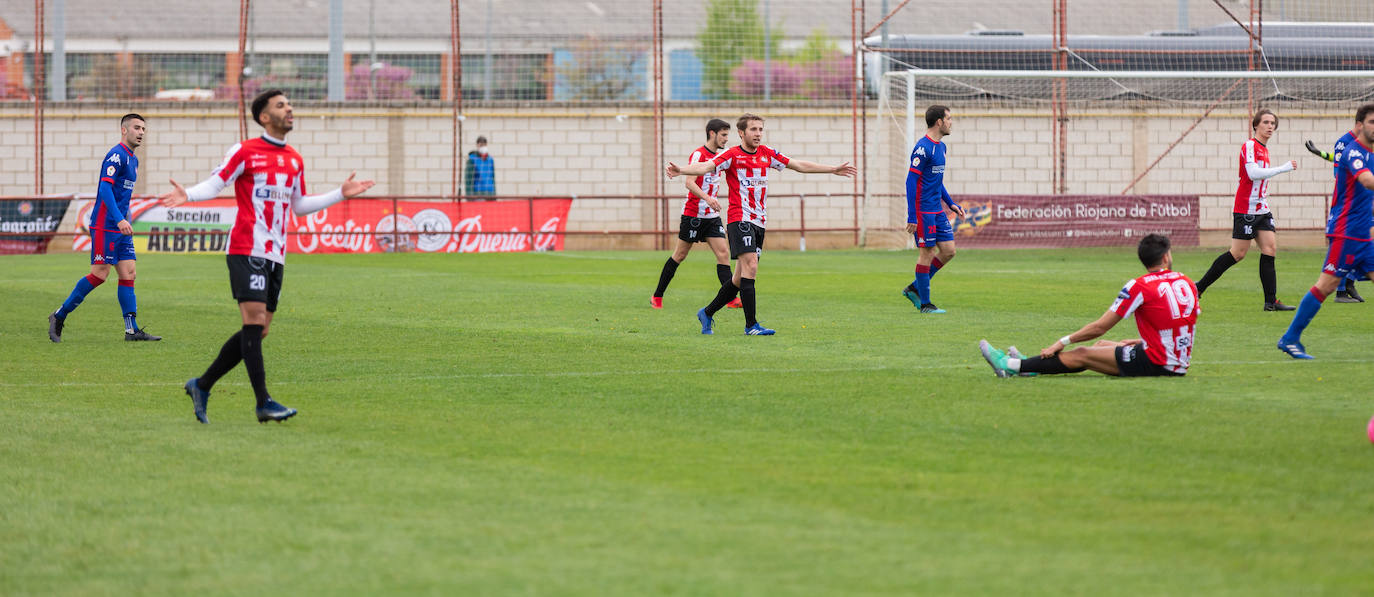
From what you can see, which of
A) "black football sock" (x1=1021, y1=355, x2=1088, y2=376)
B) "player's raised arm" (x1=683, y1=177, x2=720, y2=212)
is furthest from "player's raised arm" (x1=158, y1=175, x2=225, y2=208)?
"player's raised arm" (x1=683, y1=177, x2=720, y2=212)

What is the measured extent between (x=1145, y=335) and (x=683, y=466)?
3.50 meters

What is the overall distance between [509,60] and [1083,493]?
31703mm

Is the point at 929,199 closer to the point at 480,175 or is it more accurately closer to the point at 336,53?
the point at 480,175

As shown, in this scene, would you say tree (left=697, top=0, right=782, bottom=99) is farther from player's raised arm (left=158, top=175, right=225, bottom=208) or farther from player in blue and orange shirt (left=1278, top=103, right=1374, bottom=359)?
player's raised arm (left=158, top=175, right=225, bottom=208)

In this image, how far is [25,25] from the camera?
48.9 meters

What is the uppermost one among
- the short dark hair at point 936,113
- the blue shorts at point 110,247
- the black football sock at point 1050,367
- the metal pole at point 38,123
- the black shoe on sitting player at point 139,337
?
the metal pole at point 38,123

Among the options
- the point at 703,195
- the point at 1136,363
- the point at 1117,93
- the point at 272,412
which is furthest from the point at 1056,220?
the point at 272,412

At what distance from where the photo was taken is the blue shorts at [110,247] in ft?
37.0

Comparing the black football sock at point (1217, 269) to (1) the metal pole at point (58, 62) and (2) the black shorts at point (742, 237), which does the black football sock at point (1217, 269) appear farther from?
(1) the metal pole at point (58, 62)

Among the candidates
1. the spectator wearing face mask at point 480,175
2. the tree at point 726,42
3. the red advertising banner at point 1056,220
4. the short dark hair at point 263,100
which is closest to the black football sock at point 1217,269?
the short dark hair at point 263,100

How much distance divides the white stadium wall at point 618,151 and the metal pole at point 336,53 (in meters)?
0.64

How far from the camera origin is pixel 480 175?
29000 millimetres

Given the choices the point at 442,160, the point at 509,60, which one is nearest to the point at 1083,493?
the point at 442,160

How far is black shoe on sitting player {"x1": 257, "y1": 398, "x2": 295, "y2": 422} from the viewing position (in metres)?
6.83
